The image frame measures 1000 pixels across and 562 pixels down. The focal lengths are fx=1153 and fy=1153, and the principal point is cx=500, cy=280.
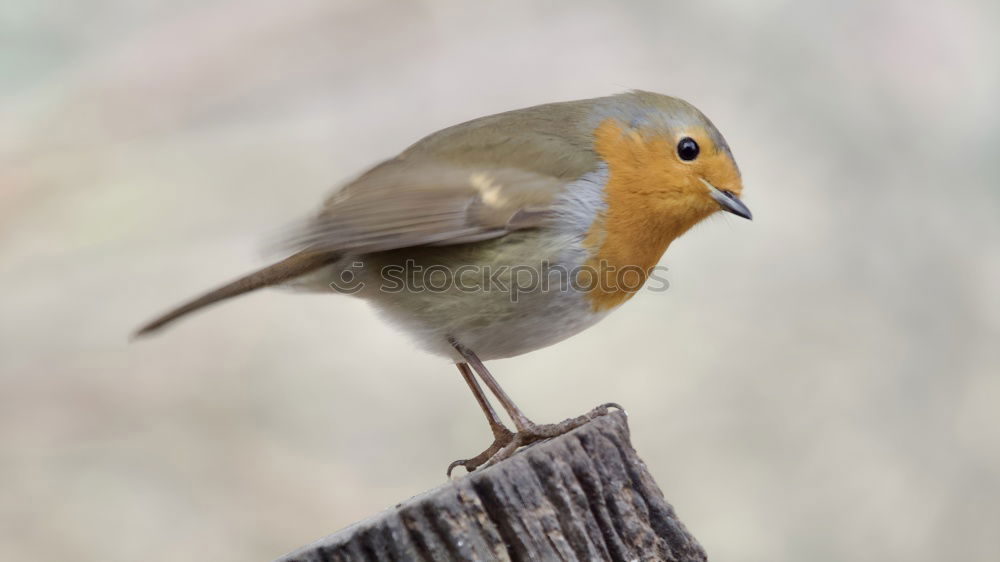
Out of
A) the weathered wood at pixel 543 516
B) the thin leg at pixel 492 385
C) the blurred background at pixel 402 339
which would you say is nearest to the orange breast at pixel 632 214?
the thin leg at pixel 492 385

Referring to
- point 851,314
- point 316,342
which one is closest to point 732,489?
point 851,314

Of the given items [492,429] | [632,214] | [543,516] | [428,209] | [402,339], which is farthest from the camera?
[402,339]

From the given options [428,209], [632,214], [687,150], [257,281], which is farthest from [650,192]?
[257,281]

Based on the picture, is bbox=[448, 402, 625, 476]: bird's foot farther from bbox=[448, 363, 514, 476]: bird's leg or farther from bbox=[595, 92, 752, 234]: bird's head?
bbox=[595, 92, 752, 234]: bird's head

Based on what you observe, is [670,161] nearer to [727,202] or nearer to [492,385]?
[727,202]

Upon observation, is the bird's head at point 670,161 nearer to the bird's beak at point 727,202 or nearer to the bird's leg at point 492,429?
the bird's beak at point 727,202

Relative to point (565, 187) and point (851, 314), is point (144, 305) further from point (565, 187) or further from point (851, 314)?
point (851, 314)

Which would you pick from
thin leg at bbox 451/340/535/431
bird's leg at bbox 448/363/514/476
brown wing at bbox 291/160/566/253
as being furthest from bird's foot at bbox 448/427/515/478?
brown wing at bbox 291/160/566/253
